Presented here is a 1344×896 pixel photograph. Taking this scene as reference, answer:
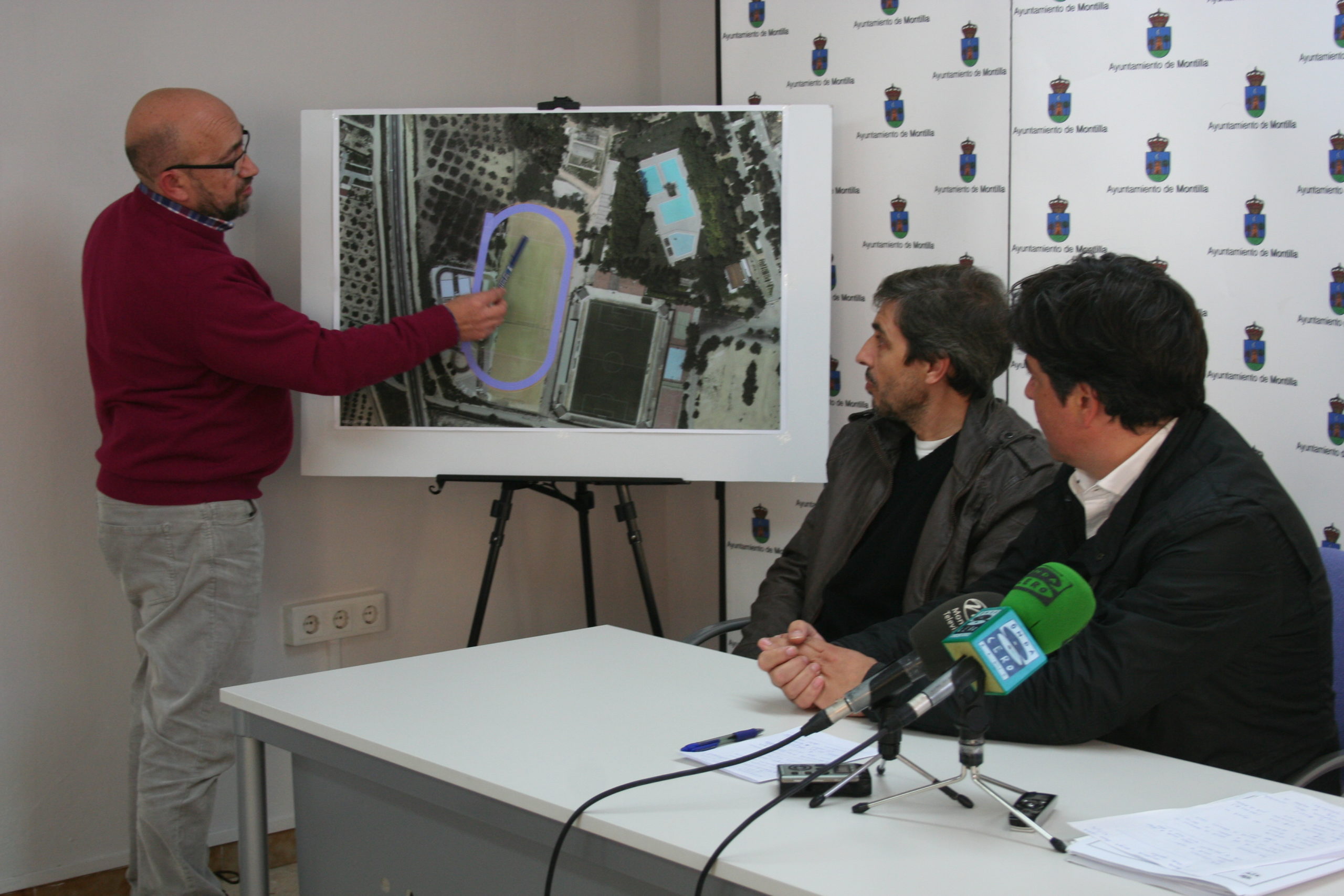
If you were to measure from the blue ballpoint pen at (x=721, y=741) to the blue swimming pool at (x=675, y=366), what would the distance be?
1452mm

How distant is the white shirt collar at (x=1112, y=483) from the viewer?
160 cm

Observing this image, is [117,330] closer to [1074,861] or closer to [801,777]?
[801,777]

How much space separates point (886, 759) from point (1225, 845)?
0.33 m

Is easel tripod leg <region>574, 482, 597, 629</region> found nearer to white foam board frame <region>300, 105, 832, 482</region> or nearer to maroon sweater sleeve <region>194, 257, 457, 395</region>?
white foam board frame <region>300, 105, 832, 482</region>

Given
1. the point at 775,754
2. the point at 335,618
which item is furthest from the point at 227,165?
the point at 775,754

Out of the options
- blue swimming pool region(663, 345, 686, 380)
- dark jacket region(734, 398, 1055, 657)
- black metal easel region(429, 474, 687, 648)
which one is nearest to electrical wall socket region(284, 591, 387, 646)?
black metal easel region(429, 474, 687, 648)

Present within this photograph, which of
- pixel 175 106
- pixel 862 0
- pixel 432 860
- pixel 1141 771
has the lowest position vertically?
pixel 432 860

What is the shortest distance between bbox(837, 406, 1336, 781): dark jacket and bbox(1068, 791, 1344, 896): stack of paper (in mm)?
206

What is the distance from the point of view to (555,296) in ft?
9.30

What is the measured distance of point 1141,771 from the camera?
1.35 metres

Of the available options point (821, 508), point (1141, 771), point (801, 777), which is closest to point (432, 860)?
point (801, 777)

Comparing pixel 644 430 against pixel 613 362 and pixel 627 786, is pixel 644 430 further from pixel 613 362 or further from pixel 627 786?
pixel 627 786

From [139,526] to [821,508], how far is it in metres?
1.52

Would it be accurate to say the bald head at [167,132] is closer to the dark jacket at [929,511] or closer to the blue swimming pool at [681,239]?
the blue swimming pool at [681,239]
